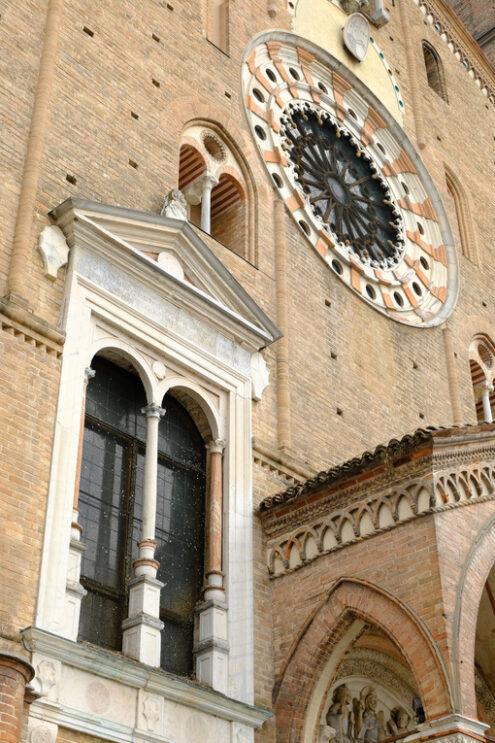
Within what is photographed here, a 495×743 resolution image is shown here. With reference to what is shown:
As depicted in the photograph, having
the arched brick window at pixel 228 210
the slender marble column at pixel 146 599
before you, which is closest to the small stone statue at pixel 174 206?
the arched brick window at pixel 228 210

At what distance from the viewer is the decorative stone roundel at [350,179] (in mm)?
15266

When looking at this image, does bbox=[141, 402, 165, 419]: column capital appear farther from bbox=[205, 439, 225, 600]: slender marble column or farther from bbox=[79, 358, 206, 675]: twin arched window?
bbox=[205, 439, 225, 600]: slender marble column

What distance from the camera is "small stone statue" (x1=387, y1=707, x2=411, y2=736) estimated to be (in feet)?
38.2

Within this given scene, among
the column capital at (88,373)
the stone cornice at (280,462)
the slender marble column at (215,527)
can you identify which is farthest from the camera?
the stone cornice at (280,462)

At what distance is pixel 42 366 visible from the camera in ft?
33.5

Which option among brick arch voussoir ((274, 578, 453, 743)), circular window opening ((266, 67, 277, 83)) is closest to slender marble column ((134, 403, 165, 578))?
brick arch voussoir ((274, 578, 453, 743))

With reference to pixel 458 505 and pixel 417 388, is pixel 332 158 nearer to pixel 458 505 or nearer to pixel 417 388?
pixel 417 388

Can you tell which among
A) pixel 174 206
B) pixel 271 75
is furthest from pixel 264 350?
pixel 271 75

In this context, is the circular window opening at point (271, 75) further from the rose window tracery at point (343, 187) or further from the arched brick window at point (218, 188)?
the arched brick window at point (218, 188)

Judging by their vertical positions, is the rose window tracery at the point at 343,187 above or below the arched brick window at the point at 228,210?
above

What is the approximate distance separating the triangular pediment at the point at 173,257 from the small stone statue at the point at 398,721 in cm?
402

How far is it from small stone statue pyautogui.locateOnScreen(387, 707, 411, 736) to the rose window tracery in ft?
20.6

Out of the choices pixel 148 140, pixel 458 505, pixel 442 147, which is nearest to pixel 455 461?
pixel 458 505

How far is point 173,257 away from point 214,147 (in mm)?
2855
